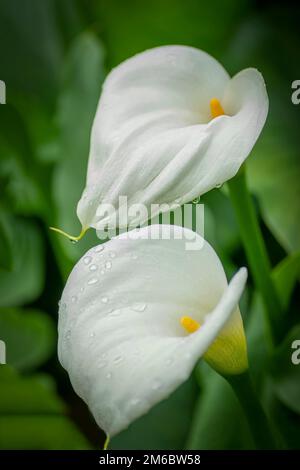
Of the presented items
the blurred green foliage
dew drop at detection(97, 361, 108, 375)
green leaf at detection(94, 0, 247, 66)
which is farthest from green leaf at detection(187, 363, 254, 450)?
green leaf at detection(94, 0, 247, 66)

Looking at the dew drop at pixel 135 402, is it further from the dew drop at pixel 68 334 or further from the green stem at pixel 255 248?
the green stem at pixel 255 248

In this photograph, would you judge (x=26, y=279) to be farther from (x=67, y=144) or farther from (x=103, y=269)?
(x=103, y=269)

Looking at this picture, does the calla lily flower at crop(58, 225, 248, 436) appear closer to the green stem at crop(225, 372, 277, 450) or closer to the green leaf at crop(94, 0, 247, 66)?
the green stem at crop(225, 372, 277, 450)

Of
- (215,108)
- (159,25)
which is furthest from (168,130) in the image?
(159,25)

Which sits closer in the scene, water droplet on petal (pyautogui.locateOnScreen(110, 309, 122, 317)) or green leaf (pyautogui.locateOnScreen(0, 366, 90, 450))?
water droplet on petal (pyautogui.locateOnScreen(110, 309, 122, 317))

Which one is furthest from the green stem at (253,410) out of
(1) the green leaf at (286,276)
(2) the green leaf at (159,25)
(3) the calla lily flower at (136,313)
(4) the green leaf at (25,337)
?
(2) the green leaf at (159,25)

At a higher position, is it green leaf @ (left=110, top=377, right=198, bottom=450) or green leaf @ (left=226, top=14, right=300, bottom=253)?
green leaf @ (left=226, top=14, right=300, bottom=253)
